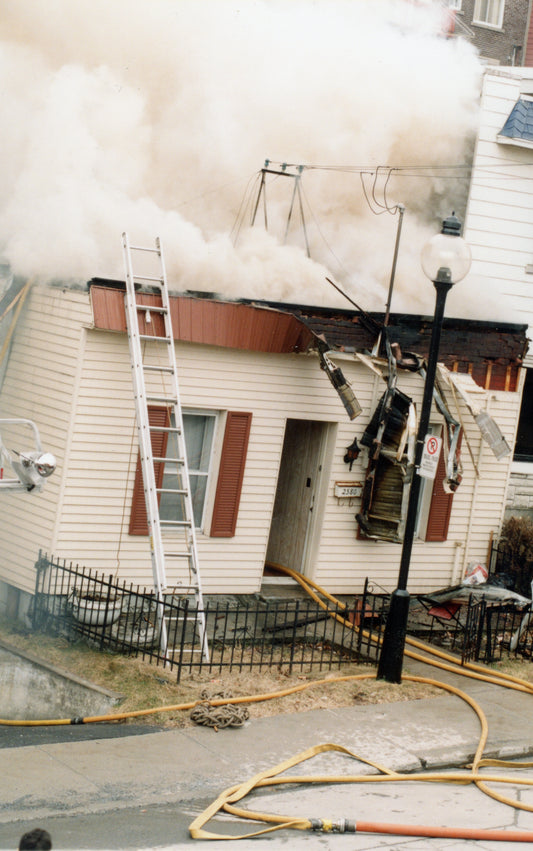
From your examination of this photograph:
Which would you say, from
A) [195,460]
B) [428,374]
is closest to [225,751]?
[428,374]

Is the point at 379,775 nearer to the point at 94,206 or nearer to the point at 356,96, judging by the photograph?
the point at 94,206

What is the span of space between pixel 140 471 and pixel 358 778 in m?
5.06

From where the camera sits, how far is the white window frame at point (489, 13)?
3130 centimetres

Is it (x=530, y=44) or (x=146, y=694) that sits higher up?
(x=530, y=44)

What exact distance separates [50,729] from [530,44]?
23.0 metres

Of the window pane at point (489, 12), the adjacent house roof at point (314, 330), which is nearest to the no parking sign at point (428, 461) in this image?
the adjacent house roof at point (314, 330)

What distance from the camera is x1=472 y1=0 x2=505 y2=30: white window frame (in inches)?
1232

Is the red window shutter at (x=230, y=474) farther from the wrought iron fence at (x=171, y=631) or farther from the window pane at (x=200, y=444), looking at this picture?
the wrought iron fence at (x=171, y=631)

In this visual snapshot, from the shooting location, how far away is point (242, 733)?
874 cm

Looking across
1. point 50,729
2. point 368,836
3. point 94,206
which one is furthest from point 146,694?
point 94,206

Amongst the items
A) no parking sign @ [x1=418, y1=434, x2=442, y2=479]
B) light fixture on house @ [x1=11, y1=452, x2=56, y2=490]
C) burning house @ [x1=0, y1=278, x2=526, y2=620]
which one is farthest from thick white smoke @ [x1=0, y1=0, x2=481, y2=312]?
light fixture on house @ [x1=11, y1=452, x2=56, y2=490]

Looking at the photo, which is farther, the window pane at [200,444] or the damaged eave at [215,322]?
the window pane at [200,444]

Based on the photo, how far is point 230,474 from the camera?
12469 mm

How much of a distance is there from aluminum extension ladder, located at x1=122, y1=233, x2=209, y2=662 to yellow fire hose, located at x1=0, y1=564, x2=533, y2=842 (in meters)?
1.32
